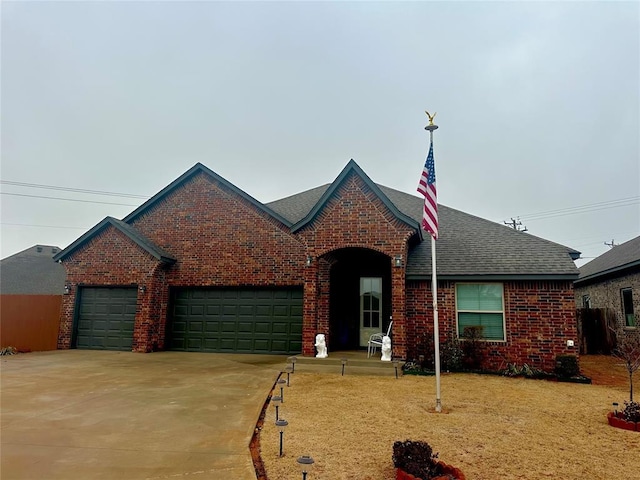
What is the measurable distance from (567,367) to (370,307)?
554 centimetres

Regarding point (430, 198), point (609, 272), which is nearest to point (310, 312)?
point (430, 198)

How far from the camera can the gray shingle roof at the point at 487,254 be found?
10016mm

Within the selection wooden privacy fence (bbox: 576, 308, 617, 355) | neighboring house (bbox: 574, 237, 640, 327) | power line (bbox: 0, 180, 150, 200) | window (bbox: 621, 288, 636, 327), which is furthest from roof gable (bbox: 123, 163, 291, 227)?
power line (bbox: 0, 180, 150, 200)

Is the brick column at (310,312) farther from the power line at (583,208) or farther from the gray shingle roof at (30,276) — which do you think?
the power line at (583,208)

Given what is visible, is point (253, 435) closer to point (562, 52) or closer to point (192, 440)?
point (192, 440)

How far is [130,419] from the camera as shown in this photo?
5.45m

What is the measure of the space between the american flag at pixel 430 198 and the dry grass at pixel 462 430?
10.4ft

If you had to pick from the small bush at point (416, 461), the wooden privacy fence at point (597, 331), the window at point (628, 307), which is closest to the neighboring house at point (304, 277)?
the window at point (628, 307)

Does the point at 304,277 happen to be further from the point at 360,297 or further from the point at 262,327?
the point at 262,327

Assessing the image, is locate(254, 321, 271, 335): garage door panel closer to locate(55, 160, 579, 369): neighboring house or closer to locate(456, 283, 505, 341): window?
locate(55, 160, 579, 369): neighboring house

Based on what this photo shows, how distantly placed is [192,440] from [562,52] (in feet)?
51.4

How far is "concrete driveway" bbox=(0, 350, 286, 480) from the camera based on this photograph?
3.86 m

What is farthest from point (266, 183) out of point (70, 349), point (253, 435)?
point (253, 435)

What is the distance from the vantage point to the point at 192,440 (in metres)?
4.62
